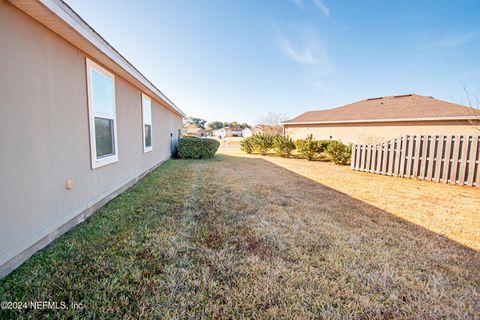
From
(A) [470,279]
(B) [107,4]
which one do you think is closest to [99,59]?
(B) [107,4]

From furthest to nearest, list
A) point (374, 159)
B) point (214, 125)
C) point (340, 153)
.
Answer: point (214, 125) → point (340, 153) → point (374, 159)

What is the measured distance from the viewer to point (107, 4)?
492 centimetres

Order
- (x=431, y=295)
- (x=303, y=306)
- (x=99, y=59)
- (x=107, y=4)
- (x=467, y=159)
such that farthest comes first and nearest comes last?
(x=467, y=159) < (x=107, y=4) < (x=99, y=59) < (x=431, y=295) < (x=303, y=306)

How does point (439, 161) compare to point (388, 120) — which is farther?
point (388, 120)

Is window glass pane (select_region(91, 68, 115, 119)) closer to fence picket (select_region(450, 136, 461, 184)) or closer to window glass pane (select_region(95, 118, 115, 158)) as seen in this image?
window glass pane (select_region(95, 118, 115, 158))

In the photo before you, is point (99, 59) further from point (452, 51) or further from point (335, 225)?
point (452, 51)

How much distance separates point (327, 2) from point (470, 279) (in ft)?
33.4

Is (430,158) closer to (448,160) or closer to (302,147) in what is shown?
(448,160)

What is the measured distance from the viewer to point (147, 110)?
23.8 feet

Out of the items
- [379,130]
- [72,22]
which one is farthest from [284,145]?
[72,22]

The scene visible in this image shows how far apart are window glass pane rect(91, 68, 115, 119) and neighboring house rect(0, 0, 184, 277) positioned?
19mm

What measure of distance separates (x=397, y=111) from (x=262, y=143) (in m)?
9.55

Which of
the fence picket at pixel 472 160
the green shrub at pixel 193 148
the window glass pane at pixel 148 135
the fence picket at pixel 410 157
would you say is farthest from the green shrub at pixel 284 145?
the window glass pane at pixel 148 135

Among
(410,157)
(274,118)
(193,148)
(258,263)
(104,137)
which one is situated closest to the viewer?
(258,263)
